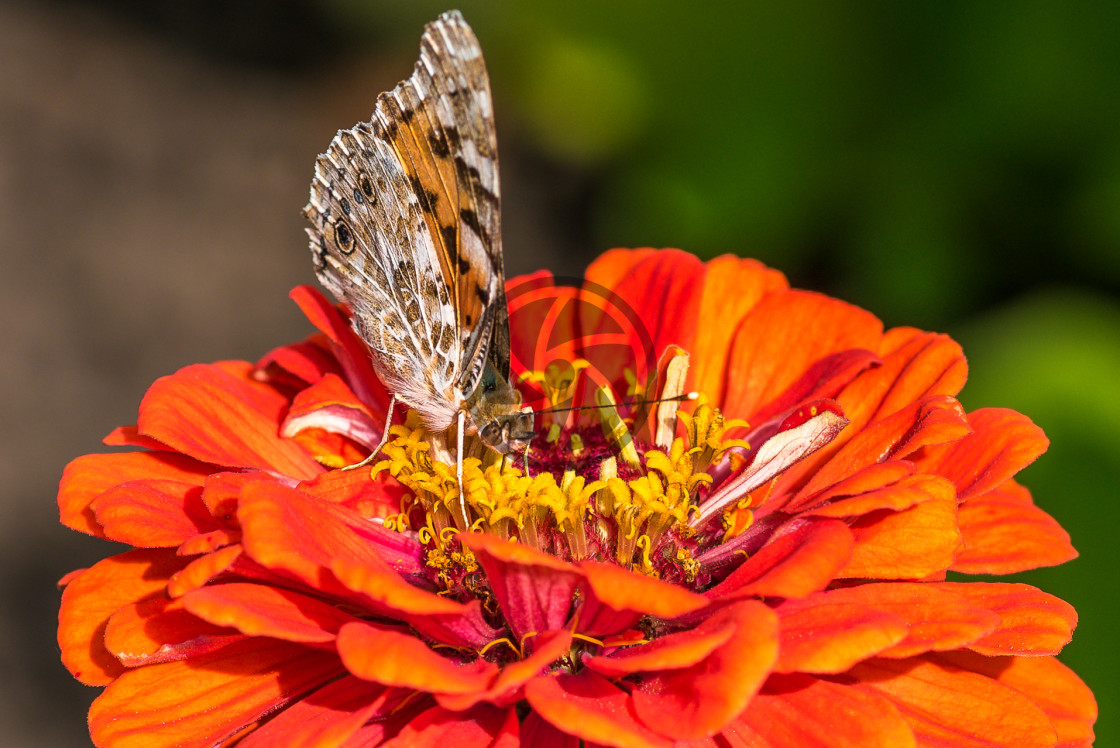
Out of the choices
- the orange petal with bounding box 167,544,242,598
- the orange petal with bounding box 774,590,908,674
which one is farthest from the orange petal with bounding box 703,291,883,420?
the orange petal with bounding box 167,544,242,598

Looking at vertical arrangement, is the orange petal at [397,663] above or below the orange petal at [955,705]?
above

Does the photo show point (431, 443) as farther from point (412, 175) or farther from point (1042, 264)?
point (1042, 264)

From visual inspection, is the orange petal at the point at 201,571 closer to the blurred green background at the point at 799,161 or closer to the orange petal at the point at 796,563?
the orange petal at the point at 796,563

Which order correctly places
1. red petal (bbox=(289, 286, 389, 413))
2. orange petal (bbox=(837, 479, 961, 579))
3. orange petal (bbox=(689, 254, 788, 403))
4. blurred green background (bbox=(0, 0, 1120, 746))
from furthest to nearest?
blurred green background (bbox=(0, 0, 1120, 746)), orange petal (bbox=(689, 254, 788, 403)), red petal (bbox=(289, 286, 389, 413)), orange petal (bbox=(837, 479, 961, 579))

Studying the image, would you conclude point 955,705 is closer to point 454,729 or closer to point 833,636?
point 833,636

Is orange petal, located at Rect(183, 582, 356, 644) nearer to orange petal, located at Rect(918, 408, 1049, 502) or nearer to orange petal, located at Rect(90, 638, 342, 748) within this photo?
orange petal, located at Rect(90, 638, 342, 748)

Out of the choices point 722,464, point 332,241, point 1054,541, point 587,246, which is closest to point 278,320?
point 587,246

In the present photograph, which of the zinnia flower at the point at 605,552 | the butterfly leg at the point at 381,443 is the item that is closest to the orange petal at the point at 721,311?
the zinnia flower at the point at 605,552
